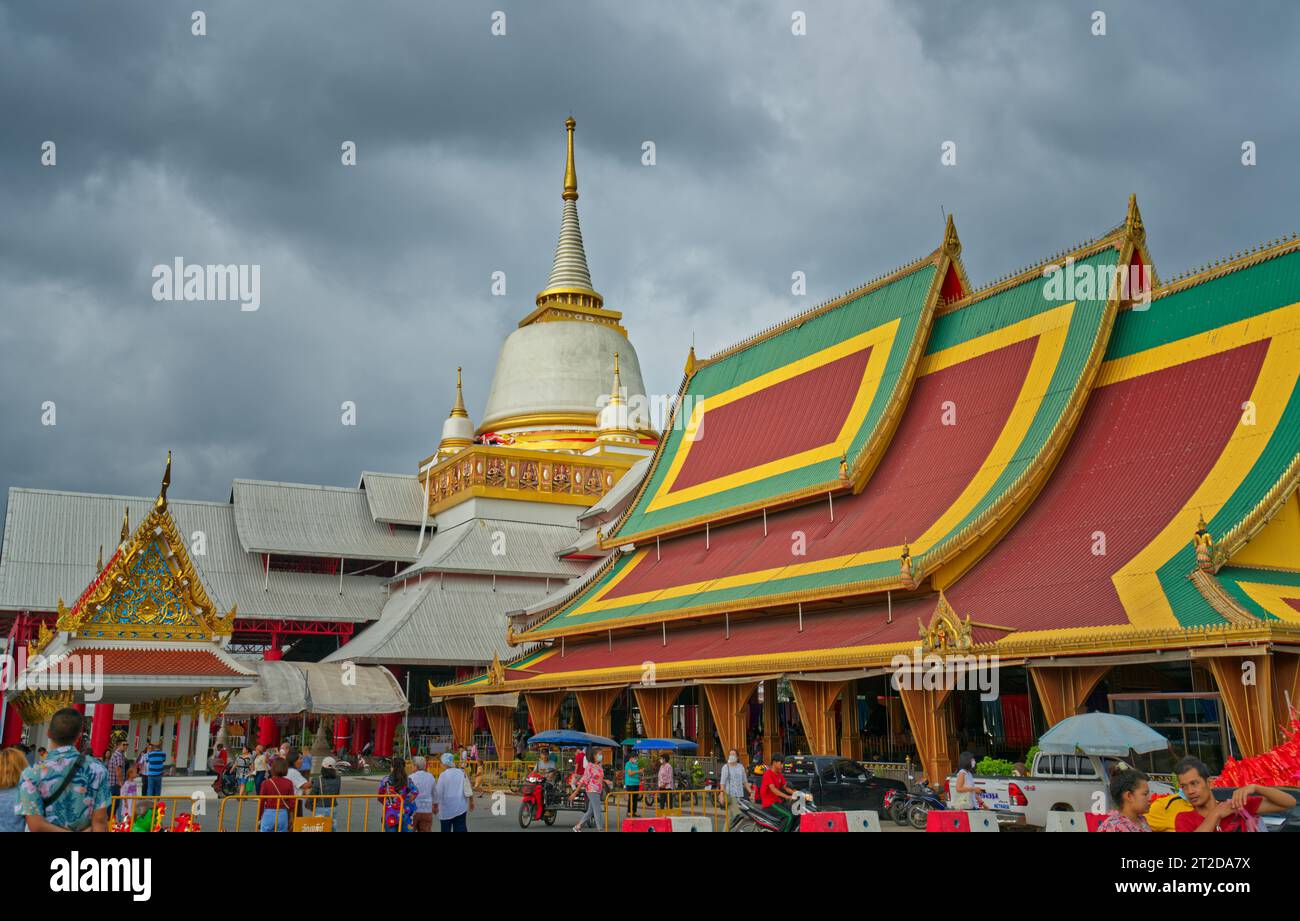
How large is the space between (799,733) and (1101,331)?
11.9 metres

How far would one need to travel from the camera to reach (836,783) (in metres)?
17.9

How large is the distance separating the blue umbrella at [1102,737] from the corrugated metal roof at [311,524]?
106ft

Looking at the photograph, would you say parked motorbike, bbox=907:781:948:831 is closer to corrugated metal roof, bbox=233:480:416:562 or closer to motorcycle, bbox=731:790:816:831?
motorcycle, bbox=731:790:816:831

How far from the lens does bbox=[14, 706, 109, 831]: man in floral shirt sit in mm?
6227

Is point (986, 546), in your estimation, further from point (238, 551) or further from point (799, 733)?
point (238, 551)

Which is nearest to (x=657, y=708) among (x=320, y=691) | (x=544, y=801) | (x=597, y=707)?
(x=597, y=707)

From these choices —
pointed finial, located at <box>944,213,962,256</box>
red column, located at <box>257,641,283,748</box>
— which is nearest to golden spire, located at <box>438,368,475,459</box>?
red column, located at <box>257,641,283,748</box>

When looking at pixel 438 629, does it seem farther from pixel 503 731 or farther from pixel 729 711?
pixel 729 711

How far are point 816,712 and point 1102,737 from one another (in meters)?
7.01

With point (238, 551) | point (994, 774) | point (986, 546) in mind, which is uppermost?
point (238, 551)

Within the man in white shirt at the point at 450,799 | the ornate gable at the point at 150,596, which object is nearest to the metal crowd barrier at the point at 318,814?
the man in white shirt at the point at 450,799
